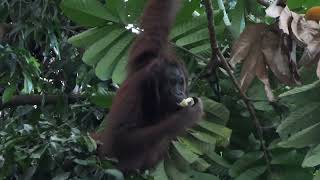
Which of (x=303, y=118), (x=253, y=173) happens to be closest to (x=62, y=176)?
(x=253, y=173)

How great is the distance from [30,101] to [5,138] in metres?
0.91

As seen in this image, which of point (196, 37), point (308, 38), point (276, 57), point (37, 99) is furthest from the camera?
point (37, 99)

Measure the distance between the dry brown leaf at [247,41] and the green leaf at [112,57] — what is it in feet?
1.97

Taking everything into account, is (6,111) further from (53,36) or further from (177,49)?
(177,49)

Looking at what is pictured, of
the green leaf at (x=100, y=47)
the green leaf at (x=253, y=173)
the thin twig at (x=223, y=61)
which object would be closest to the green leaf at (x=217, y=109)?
the thin twig at (x=223, y=61)

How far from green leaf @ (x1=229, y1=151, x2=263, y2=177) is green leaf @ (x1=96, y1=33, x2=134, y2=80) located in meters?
0.65

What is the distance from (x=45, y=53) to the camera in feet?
13.1

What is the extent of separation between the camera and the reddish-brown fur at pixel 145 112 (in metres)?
2.43

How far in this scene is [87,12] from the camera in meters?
2.63

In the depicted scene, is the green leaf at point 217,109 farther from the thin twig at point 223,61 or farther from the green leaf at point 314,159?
the green leaf at point 314,159

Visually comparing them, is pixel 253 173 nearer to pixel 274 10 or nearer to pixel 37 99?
pixel 274 10

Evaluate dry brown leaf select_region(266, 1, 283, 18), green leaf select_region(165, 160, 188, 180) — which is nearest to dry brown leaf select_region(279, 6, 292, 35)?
dry brown leaf select_region(266, 1, 283, 18)

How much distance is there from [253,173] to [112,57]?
2.45 feet

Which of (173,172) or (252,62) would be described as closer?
(252,62)
